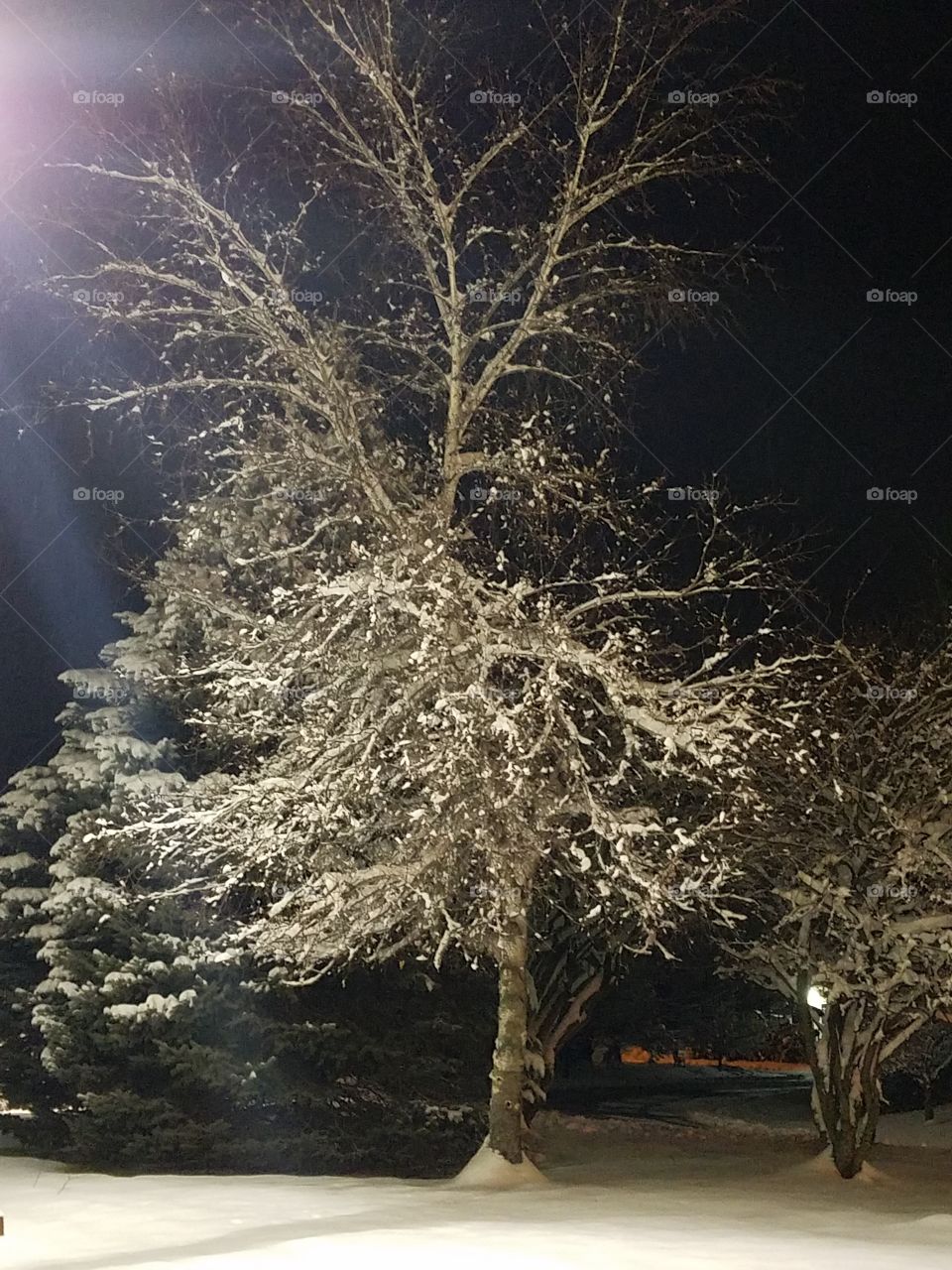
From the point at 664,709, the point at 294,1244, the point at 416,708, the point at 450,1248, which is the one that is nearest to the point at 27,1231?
the point at 294,1244

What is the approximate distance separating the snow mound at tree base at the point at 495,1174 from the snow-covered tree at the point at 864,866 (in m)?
3.08

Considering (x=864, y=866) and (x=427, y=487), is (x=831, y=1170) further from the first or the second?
(x=427, y=487)

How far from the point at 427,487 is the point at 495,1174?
6.07 m

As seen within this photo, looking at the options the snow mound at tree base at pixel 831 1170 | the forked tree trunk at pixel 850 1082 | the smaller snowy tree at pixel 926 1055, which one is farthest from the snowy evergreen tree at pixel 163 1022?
the smaller snowy tree at pixel 926 1055

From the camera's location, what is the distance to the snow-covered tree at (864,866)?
41.7ft

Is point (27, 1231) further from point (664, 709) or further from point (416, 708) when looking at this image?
point (664, 709)

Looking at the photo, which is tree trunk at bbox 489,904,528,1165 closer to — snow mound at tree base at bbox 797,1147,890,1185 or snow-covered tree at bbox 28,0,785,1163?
snow-covered tree at bbox 28,0,785,1163

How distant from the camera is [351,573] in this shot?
34.0 ft

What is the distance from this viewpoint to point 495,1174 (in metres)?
12.0

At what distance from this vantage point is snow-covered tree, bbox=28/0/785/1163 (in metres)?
10.3

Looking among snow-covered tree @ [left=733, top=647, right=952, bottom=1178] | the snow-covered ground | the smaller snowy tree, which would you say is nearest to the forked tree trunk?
snow-covered tree @ [left=733, top=647, right=952, bottom=1178]

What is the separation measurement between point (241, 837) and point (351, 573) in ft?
7.26

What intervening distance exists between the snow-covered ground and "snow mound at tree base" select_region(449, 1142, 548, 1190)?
0.22 meters

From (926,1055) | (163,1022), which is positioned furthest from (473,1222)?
A: (926,1055)
